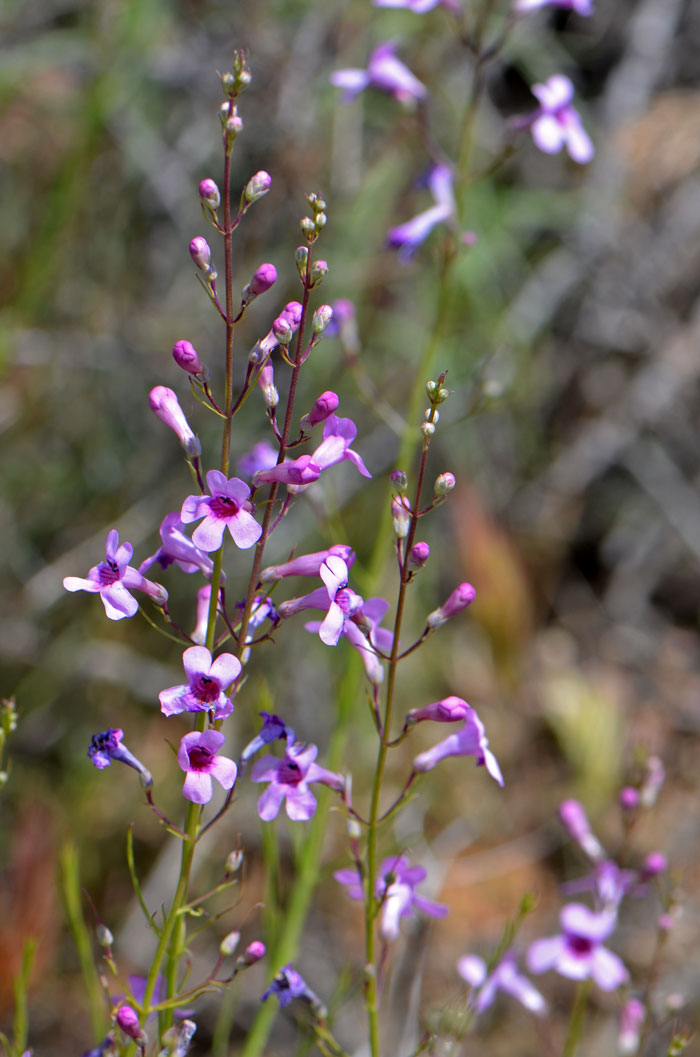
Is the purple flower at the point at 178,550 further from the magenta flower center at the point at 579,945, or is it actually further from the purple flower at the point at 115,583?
the magenta flower center at the point at 579,945

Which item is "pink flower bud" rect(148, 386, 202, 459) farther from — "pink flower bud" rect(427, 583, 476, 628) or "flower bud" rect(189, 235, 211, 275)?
"pink flower bud" rect(427, 583, 476, 628)

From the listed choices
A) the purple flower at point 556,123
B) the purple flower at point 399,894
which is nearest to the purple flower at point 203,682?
the purple flower at point 399,894

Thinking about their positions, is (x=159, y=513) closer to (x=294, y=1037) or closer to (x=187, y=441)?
(x=294, y=1037)

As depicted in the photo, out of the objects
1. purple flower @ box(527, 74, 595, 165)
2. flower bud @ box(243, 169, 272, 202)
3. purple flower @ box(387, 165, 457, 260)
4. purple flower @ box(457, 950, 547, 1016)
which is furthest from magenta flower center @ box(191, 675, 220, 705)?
purple flower @ box(527, 74, 595, 165)

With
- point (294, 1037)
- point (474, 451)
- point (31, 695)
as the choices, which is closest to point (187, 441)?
point (294, 1037)

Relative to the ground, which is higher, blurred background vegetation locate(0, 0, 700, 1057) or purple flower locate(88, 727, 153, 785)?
blurred background vegetation locate(0, 0, 700, 1057)
